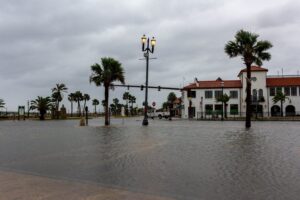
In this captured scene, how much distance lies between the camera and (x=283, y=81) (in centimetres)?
7669

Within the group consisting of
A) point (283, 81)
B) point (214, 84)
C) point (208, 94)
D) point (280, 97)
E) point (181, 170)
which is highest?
point (283, 81)

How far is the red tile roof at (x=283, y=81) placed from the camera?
246 ft

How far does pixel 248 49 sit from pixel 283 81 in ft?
156

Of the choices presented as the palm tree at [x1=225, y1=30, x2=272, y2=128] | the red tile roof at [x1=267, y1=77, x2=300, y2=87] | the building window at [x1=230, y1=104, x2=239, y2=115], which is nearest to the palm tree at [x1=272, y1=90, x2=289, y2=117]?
the red tile roof at [x1=267, y1=77, x2=300, y2=87]

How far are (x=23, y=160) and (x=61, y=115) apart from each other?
3353 inches

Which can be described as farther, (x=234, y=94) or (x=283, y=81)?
(x=234, y=94)

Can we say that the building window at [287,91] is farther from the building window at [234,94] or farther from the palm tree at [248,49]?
the palm tree at [248,49]

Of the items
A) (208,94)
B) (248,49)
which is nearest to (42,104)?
(208,94)

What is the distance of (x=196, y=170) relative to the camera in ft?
29.7

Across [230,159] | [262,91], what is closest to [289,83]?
[262,91]

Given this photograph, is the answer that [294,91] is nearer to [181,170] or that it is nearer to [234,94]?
[234,94]

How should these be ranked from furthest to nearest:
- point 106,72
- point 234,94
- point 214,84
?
point 214,84
point 234,94
point 106,72

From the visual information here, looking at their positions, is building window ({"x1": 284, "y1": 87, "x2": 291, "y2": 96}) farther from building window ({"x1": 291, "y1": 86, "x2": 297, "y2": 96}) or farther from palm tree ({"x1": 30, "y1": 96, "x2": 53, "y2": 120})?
palm tree ({"x1": 30, "y1": 96, "x2": 53, "y2": 120})

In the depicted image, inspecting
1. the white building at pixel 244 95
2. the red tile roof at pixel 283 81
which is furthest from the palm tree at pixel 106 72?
the red tile roof at pixel 283 81
